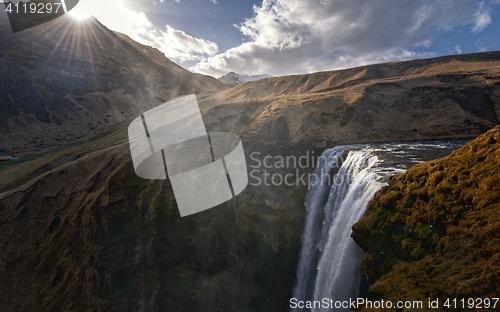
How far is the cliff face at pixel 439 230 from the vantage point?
793 cm

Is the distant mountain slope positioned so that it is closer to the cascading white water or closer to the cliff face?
the cascading white water

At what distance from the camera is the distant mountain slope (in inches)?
2566

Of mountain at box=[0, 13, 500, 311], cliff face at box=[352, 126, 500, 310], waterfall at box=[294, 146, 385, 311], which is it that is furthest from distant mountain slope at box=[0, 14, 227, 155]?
cliff face at box=[352, 126, 500, 310]

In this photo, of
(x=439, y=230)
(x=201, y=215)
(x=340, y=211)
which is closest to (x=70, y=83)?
(x=201, y=215)

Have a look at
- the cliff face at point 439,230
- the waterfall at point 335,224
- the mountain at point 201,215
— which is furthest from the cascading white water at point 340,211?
the cliff face at point 439,230

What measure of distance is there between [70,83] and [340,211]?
300ft

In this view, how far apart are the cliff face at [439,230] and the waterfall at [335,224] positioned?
2.08m

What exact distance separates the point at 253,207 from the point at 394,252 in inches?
576

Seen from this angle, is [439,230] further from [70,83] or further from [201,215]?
[70,83]

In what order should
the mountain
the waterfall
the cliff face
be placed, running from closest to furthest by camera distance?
1. the cliff face
2. the waterfall
3. the mountain

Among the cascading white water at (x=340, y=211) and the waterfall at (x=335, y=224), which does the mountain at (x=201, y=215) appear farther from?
the cascading white water at (x=340, y=211)

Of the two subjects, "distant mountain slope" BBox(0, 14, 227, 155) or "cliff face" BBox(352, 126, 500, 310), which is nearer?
"cliff face" BBox(352, 126, 500, 310)

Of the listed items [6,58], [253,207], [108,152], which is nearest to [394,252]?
[253,207]

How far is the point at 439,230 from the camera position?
9953 millimetres
